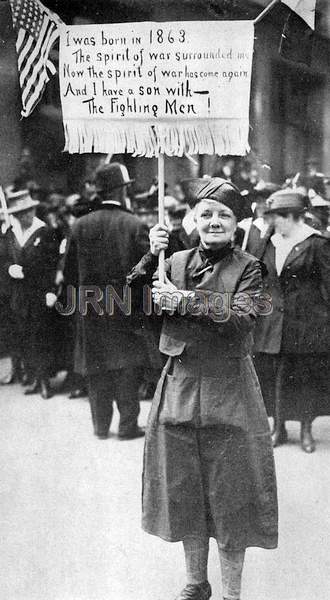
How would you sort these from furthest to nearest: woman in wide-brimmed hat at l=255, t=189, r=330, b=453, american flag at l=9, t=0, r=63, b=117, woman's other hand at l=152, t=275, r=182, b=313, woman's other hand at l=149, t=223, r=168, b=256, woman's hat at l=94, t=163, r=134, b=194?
woman in wide-brimmed hat at l=255, t=189, r=330, b=453 < woman's hat at l=94, t=163, r=134, b=194 < american flag at l=9, t=0, r=63, b=117 < woman's other hand at l=149, t=223, r=168, b=256 < woman's other hand at l=152, t=275, r=182, b=313

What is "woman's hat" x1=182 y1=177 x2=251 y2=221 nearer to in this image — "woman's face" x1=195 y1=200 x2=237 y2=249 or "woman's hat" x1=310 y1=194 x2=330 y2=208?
"woman's face" x1=195 y1=200 x2=237 y2=249

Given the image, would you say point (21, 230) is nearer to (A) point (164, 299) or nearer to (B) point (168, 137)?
(B) point (168, 137)

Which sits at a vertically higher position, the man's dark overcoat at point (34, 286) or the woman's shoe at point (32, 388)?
the man's dark overcoat at point (34, 286)

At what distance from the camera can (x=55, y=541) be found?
3533mm

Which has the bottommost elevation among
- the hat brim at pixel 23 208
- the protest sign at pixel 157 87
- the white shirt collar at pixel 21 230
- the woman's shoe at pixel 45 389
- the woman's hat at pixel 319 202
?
the woman's shoe at pixel 45 389

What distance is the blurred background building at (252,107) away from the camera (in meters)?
3.10

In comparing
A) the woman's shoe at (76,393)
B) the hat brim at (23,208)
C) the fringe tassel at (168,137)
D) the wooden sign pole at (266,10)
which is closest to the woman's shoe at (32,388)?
the woman's shoe at (76,393)

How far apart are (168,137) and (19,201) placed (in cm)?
95

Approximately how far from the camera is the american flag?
327 cm

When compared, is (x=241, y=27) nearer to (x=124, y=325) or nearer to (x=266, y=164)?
(x=266, y=164)

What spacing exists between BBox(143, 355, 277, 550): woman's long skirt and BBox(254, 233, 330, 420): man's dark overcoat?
0.84 m

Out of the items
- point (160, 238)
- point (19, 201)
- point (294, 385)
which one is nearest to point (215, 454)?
point (160, 238)

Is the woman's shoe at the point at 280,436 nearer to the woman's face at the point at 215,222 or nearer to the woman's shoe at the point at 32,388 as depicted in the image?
the woman's shoe at the point at 32,388

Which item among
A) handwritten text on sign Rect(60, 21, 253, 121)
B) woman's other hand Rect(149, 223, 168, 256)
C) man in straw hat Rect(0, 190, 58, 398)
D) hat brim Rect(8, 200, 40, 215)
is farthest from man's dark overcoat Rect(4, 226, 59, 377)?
woman's other hand Rect(149, 223, 168, 256)
